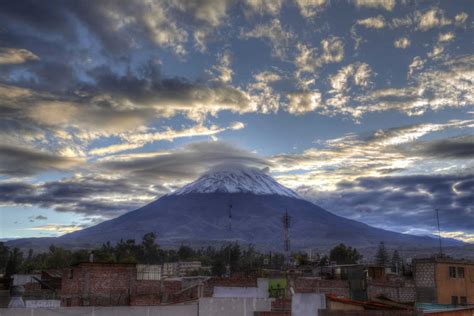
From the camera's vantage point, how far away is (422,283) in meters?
45.7

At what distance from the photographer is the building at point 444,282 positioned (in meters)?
44.7

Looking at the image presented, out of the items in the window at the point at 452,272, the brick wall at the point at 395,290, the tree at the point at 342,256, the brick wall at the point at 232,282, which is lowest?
→ the brick wall at the point at 395,290

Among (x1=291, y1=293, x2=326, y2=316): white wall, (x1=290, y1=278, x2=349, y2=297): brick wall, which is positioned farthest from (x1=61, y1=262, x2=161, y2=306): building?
Answer: (x1=291, y1=293, x2=326, y2=316): white wall

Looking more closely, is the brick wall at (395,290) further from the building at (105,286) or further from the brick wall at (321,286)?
the building at (105,286)

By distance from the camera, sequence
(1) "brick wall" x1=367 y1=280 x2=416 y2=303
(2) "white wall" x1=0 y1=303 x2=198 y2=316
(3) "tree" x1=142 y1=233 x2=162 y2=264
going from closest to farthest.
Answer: (2) "white wall" x1=0 y1=303 x2=198 y2=316 → (1) "brick wall" x1=367 y1=280 x2=416 y2=303 → (3) "tree" x1=142 y1=233 x2=162 y2=264

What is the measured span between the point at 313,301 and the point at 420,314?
5.54m

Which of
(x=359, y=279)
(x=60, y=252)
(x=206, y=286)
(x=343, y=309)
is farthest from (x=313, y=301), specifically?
(x=60, y=252)

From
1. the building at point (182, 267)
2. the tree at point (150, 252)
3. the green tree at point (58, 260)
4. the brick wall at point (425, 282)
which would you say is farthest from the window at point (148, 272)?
the tree at point (150, 252)

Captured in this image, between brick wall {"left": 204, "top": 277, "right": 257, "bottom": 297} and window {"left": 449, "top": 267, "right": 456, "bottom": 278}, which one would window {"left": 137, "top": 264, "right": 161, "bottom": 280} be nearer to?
brick wall {"left": 204, "top": 277, "right": 257, "bottom": 297}

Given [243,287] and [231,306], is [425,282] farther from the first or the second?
[231,306]

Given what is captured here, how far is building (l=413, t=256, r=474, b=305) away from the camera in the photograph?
147ft

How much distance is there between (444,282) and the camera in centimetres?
4491

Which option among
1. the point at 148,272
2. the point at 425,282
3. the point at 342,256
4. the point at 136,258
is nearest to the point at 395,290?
the point at 425,282

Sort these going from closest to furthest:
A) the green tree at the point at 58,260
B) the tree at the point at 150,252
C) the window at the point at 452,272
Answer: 1. the window at the point at 452,272
2. the green tree at the point at 58,260
3. the tree at the point at 150,252
